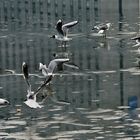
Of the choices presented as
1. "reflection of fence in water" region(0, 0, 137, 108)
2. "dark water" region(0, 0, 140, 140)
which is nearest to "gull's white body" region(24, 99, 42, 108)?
"dark water" region(0, 0, 140, 140)

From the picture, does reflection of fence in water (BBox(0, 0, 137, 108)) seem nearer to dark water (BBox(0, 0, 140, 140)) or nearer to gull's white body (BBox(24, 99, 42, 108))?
dark water (BBox(0, 0, 140, 140))

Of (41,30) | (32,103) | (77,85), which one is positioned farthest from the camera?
(41,30)

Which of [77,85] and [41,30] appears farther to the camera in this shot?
[41,30]

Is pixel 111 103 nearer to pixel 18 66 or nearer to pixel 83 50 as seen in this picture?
pixel 18 66

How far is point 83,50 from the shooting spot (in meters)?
30.3

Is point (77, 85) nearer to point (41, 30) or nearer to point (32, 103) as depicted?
point (32, 103)

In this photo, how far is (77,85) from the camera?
21.9 metres

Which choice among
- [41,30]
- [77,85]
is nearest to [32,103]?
[77,85]

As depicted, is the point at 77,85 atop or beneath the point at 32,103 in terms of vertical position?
atop

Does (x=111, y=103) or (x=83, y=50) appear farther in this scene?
(x=83, y=50)

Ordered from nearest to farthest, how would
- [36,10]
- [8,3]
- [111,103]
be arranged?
[111,103]
[36,10]
[8,3]

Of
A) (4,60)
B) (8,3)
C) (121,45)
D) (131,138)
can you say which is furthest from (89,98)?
(8,3)

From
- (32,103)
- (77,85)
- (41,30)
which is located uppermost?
(41,30)

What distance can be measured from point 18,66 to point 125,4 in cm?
3202
